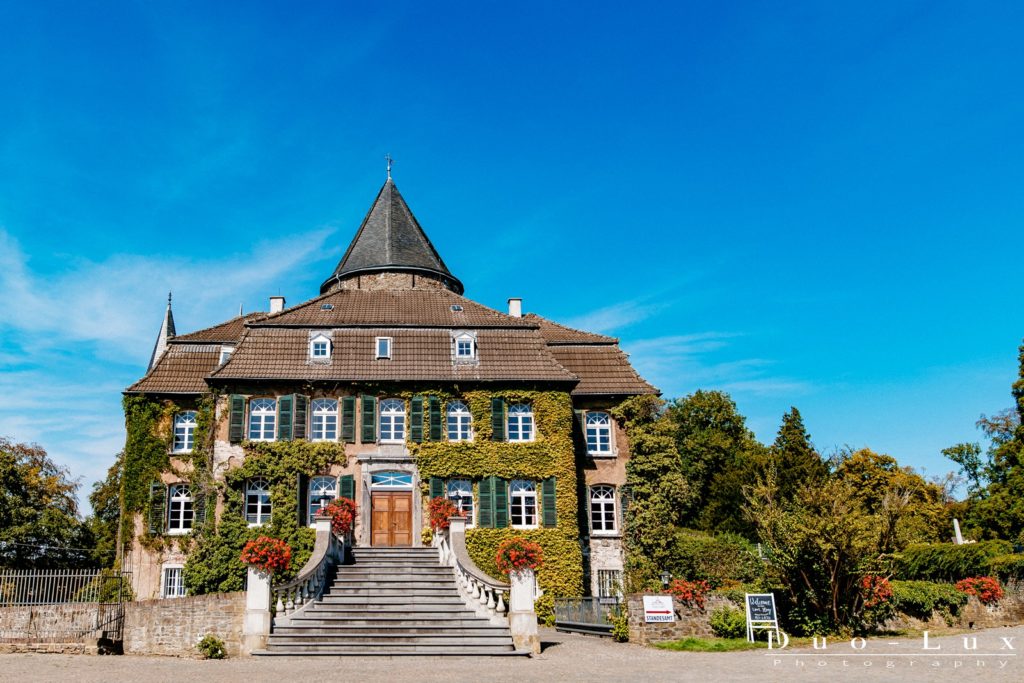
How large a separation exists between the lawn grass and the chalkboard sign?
306 mm

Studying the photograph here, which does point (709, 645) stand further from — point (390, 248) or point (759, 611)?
point (390, 248)

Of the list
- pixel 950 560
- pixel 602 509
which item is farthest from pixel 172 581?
pixel 950 560

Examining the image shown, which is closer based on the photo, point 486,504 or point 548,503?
point 486,504

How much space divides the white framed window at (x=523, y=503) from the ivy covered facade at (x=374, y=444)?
0.05m

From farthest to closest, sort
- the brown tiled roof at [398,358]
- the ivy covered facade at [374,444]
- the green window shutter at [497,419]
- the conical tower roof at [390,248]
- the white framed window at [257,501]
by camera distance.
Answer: the conical tower roof at [390,248], the green window shutter at [497,419], the brown tiled roof at [398,358], the ivy covered facade at [374,444], the white framed window at [257,501]

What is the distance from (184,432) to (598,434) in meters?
14.6

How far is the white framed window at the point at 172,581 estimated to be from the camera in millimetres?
→ 27203

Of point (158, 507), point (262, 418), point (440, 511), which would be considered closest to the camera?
point (440, 511)

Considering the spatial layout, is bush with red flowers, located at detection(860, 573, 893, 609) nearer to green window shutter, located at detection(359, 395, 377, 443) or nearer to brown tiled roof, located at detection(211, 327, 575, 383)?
brown tiled roof, located at detection(211, 327, 575, 383)

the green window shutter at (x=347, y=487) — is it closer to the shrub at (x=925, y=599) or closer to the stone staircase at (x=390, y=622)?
the stone staircase at (x=390, y=622)

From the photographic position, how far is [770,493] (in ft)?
65.1

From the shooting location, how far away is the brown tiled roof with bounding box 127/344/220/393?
29672 millimetres

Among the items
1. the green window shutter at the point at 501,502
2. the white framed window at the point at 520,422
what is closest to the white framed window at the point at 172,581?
the green window shutter at the point at 501,502

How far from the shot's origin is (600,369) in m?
31.5
